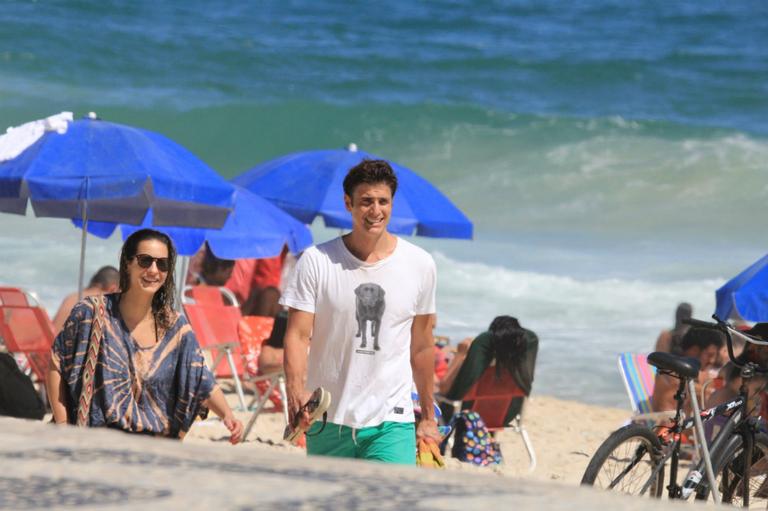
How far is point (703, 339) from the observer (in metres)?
8.30

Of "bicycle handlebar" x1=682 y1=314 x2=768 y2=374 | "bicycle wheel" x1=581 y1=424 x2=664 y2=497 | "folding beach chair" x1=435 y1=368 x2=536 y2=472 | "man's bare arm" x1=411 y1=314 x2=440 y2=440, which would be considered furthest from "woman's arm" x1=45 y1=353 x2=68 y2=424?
"folding beach chair" x1=435 y1=368 x2=536 y2=472

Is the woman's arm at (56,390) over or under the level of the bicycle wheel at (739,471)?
over

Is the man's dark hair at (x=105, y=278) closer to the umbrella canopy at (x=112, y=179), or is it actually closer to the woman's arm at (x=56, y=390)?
the umbrella canopy at (x=112, y=179)

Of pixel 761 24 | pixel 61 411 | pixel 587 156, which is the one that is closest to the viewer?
pixel 61 411

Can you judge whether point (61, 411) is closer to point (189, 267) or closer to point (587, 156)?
point (189, 267)

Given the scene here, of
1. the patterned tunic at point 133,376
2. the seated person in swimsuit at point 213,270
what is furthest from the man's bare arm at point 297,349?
the seated person in swimsuit at point 213,270

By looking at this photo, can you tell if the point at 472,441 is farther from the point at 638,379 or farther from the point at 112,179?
the point at 112,179

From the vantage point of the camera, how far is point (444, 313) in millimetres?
19625

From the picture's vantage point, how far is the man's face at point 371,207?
407cm

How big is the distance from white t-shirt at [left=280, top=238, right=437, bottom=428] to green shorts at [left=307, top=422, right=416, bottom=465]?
34 millimetres

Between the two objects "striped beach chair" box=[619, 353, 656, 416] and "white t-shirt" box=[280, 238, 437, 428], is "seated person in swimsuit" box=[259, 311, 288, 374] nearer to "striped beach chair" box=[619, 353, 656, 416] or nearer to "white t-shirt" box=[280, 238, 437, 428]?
"striped beach chair" box=[619, 353, 656, 416]

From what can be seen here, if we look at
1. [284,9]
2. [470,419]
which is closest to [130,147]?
[470,419]

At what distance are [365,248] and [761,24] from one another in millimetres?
30071

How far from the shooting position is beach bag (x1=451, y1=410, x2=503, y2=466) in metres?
7.47
